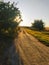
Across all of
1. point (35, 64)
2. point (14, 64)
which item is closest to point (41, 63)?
point (35, 64)

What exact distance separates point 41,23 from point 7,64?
Answer: 458ft

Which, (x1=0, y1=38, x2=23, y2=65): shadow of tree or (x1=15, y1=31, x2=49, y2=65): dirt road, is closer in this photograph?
(x1=0, y1=38, x2=23, y2=65): shadow of tree

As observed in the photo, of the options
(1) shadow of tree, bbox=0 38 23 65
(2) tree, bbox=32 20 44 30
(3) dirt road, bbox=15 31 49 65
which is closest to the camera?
(1) shadow of tree, bbox=0 38 23 65

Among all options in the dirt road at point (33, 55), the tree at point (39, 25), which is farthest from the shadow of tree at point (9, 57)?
the tree at point (39, 25)

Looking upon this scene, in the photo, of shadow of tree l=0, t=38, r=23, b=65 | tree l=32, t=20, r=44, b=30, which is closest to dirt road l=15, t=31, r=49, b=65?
shadow of tree l=0, t=38, r=23, b=65

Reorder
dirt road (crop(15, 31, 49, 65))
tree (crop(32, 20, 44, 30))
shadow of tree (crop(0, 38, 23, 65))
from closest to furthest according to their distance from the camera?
shadow of tree (crop(0, 38, 23, 65)) → dirt road (crop(15, 31, 49, 65)) → tree (crop(32, 20, 44, 30))

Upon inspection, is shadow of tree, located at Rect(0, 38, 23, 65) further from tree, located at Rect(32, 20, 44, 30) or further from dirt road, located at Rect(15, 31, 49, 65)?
tree, located at Rect(32, 20, 44, 30)

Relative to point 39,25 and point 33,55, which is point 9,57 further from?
point 39,25

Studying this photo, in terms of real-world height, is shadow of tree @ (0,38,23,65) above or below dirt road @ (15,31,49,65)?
above

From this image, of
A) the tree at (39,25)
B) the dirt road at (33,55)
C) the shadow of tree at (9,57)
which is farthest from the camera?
the tree at (39,25)

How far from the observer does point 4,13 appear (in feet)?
105

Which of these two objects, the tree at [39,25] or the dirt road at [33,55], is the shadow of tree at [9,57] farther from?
the tree at [39,25]

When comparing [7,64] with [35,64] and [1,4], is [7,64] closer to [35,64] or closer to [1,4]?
[35,64]

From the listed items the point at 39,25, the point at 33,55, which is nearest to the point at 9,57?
the point at 33,55
